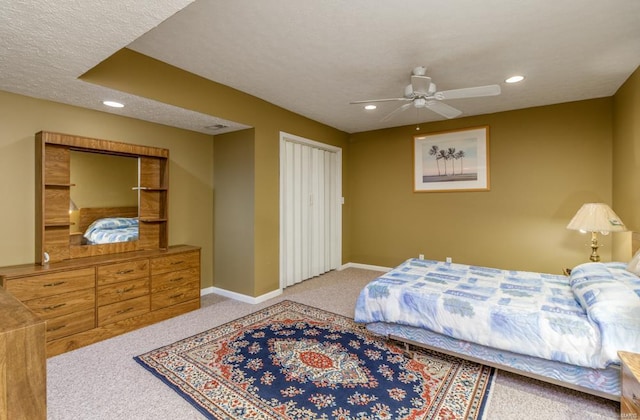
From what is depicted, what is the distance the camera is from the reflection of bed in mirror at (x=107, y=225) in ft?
10.1

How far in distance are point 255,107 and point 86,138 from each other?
5.91 feet

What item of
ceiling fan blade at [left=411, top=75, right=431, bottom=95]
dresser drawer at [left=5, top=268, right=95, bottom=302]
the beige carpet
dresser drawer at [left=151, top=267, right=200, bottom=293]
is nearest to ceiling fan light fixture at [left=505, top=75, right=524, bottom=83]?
ceiling fan blade at [left=411, top=75, right=431, bottom=95]

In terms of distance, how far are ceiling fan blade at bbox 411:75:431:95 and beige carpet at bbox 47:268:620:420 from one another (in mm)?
2393

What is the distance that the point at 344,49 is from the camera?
262 centimetres

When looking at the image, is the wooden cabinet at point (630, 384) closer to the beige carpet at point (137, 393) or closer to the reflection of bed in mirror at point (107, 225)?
the beige carpet at point (137, 393)

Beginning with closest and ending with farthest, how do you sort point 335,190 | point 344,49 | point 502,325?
point 502,325, point 344,49, point 335,190

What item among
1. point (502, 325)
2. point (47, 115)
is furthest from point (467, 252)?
point (47, 115)

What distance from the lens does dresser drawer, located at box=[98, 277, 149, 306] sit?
2.85 metres

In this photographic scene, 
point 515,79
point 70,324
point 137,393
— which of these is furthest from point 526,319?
point 70,324

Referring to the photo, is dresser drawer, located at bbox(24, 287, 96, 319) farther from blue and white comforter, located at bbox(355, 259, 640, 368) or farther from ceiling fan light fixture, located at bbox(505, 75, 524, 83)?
ceiling fan light fixture, located at bbox(505, 75, 524, 83)

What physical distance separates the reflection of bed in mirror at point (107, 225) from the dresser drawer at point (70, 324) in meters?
0.75

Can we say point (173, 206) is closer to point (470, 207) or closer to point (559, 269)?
point (470, 207)

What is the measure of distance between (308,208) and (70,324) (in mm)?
3289

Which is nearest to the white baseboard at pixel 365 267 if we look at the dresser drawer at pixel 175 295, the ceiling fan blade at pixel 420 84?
the dresser drawer at pixel 175 295
